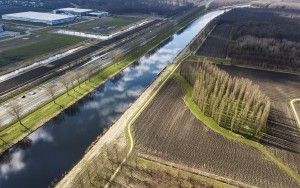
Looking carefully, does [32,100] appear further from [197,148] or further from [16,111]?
[197,148]

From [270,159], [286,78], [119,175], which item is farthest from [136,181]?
[286,78]

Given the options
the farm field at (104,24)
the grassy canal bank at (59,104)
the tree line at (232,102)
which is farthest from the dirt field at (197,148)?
the farm field at (104,24)

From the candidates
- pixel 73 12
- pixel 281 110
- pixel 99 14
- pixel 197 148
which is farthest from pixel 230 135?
pixel 73 12

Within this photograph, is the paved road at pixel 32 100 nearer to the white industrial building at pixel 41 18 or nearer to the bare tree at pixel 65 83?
the bare tree at pixel 65 83

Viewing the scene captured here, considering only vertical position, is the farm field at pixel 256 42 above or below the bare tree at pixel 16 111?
above

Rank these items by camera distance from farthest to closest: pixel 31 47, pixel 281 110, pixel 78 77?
pixel 31 47 < pixel 78 77 < pixel 281 110
